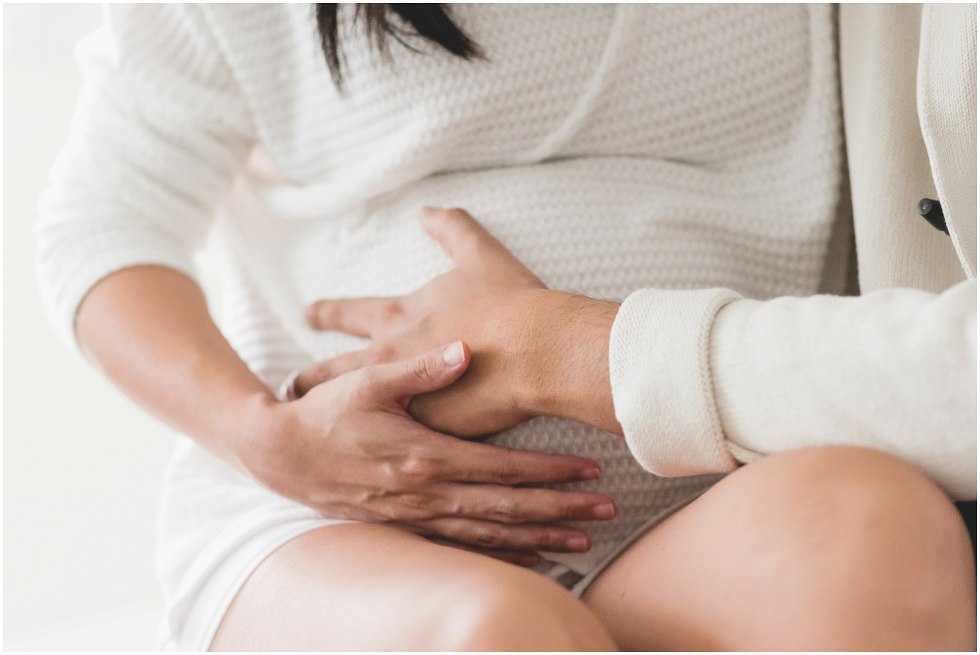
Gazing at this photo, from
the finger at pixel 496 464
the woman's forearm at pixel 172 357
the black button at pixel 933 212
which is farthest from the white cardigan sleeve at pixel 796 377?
the woman's forearm at pixel 172 357

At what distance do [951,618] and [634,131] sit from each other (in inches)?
19.2

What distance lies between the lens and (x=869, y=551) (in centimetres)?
47

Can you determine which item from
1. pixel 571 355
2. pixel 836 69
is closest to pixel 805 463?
pixel 571 355

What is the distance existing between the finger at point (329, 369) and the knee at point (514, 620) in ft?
0.95

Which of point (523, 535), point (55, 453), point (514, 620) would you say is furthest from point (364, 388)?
point (55, 453)

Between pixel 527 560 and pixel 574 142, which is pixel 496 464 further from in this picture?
pixel 574 142

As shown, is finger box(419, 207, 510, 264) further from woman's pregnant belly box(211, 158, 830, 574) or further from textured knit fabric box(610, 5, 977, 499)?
textured knit fabric box(610, 5, 977, 499)

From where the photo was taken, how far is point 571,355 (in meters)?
0.62

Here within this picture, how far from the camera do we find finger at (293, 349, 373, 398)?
2.50 ft

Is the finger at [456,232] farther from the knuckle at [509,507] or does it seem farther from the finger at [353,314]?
the knuckle at [509,507]

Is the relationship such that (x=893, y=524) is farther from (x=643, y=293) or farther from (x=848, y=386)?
(x=643, y=293)

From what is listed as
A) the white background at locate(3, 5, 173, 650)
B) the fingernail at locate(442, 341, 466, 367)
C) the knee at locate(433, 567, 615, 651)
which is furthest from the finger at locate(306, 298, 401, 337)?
the white background at locate(3, 5, 173, 650)

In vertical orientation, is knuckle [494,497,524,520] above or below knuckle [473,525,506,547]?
above

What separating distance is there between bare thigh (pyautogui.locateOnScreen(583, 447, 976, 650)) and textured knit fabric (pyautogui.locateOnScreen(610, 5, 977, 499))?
2 centimetres
